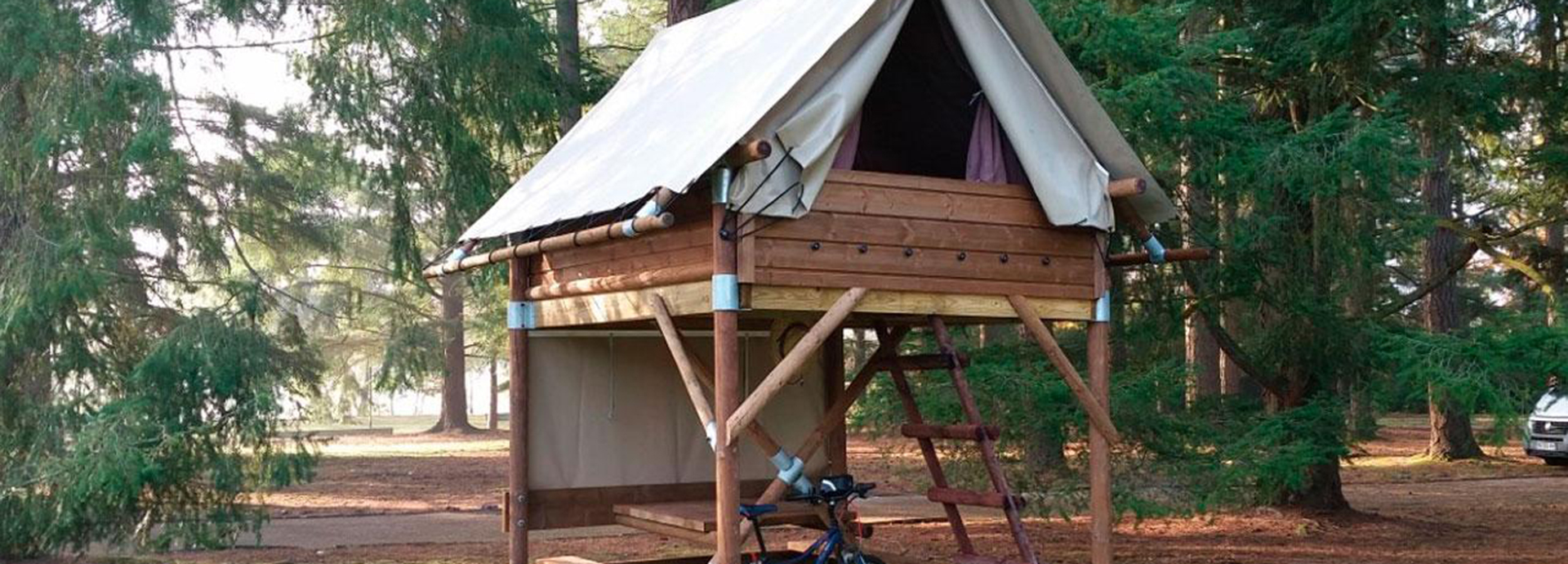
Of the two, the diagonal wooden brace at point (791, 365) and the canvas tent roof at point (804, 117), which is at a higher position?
the canvas tent roof at point (804, 117)

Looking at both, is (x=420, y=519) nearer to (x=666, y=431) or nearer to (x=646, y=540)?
(x=646, y=540)

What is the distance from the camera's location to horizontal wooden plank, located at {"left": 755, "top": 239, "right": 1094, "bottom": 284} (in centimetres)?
767

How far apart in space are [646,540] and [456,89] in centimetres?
455

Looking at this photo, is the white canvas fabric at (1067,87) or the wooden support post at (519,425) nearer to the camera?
the white canvas fabric at (1067,87)

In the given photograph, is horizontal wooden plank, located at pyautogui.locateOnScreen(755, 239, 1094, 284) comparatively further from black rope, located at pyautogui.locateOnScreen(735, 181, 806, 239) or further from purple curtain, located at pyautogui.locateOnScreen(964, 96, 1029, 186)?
purple curtain, located at pyautogui.locateOnScreen(964, 96, 1029, 186)

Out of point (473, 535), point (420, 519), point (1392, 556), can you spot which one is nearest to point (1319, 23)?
point (1392, 556)

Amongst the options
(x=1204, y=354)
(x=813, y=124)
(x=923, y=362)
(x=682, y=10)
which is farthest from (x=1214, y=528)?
(x=813, y=124)

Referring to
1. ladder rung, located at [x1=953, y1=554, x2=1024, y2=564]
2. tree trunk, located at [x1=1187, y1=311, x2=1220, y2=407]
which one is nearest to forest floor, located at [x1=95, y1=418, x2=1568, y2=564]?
ladder rung, located at [x1=953, y1=554, x2=1024, y2=564]

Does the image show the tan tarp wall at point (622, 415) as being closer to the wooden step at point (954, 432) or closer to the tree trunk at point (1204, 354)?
the wooden step at point (954, 432)

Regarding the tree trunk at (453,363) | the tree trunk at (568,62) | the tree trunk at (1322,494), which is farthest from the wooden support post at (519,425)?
the tree trunk at (453,363)

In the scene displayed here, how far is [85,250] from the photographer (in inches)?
498

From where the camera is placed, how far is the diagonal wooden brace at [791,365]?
7.39m

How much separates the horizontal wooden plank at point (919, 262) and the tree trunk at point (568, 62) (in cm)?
720

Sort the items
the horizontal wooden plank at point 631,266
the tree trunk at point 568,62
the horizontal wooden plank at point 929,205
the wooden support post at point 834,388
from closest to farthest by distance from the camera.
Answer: the horizontal wooden plank at point 929,205, the horizontal wooden plank at point 631,266, the wooden support post at point 834,388, the tree trunk at point 568,62
